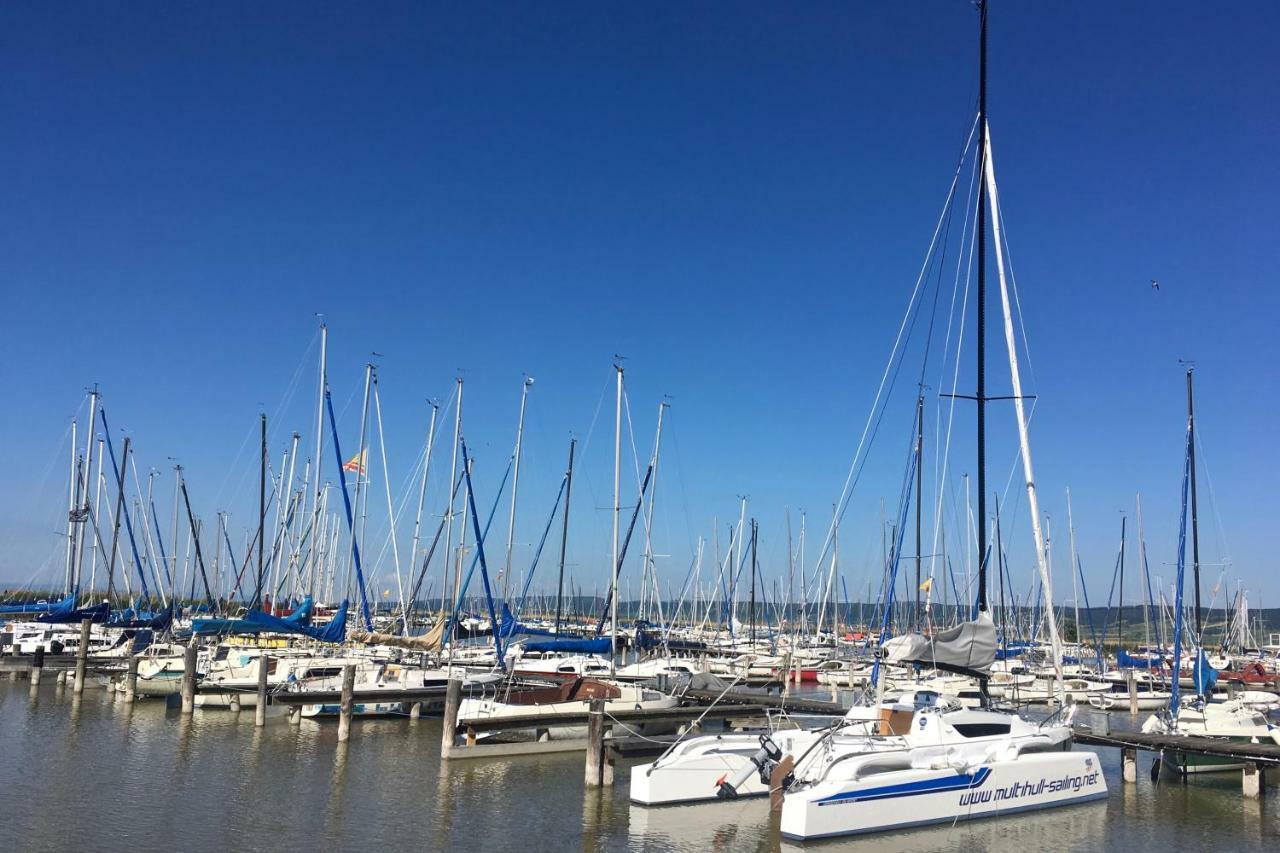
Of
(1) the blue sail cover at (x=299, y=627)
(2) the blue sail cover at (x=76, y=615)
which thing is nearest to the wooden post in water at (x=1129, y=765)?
(1) the blue sail cover at (x=299, y=627)

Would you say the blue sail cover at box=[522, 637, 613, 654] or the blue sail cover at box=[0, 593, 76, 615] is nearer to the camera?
the blue sail cover at box=[522, 637, 613, 654]

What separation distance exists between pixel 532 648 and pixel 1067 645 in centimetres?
4837

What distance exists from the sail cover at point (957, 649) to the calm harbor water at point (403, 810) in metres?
3.60

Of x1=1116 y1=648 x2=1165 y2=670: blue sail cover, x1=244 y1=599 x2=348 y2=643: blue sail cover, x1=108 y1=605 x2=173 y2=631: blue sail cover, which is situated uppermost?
x1=244 y1=599 x2=348 y2=643: blue sail cover

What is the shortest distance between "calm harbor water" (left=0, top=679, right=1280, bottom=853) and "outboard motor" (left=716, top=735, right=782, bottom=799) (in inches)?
12.9

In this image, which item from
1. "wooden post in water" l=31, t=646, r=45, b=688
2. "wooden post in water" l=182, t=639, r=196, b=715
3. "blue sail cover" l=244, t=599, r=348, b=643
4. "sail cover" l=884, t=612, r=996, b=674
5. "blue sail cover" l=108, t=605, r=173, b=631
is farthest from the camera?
"blue sail cover" l=108, t=605, r=173, b=631

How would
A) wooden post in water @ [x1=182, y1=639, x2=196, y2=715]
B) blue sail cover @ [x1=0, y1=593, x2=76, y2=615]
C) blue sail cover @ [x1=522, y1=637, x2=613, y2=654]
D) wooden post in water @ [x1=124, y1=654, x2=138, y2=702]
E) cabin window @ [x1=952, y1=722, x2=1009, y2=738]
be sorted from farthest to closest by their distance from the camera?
1. blue sail cover @ [x1=0, y1=593, x2=76, y2=615]
2. blue sail cover @ [x1=522, y1=637, x2=613, y2=654]
3. wooden post in water @ [x1=124, y1=654, x2=138, y2=702]
4. wooden post in water @ [x1=182, y1=639, x2=196, y2=715]
5. cabin window @ [x1=952, y1=722, x2=1009, y2=738]

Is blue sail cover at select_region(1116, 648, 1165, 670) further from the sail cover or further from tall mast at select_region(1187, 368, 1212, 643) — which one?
the sail cover

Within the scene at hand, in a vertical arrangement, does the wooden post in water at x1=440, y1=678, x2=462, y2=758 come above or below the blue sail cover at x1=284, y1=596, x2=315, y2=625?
below

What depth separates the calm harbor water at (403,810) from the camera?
19953mm

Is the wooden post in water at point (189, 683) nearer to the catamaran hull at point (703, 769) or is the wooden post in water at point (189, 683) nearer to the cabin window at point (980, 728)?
the catamaran hull at point (703, 769)

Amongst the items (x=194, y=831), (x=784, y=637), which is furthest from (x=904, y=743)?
(x=784, y=637)

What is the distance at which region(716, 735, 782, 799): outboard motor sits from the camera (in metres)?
23.5

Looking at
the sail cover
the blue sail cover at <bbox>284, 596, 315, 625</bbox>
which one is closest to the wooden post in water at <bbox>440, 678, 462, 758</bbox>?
the sail cover
